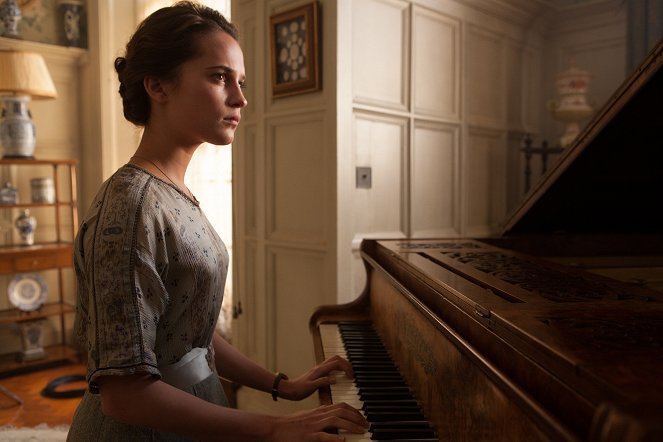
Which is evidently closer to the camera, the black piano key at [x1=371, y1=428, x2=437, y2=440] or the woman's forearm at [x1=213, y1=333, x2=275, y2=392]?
the black piano key at [x1=371, y1=428, x2=437, y2=440]

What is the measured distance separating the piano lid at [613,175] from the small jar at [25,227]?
395 centimetres

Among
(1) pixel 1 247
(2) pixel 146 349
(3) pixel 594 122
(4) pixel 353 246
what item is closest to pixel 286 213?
(4) pixel 353 246

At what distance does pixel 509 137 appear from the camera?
397cm

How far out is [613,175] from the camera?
6.24 feet

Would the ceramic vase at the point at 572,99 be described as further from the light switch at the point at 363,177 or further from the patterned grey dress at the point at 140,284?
the patterned grey dress at the point at 140,284

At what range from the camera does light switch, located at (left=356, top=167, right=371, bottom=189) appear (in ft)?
9.82

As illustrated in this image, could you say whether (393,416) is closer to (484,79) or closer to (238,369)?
(238,369)

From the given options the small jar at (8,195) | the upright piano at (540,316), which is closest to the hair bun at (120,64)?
the upright piano at (540,316)

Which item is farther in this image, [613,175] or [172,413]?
[613,175]

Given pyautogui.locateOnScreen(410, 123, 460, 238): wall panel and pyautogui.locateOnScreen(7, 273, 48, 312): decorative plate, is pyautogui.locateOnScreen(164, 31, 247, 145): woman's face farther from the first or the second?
pyautogui.locateOnScreen(7, 273, 48, 312): decorative plate

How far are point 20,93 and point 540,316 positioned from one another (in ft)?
14.7

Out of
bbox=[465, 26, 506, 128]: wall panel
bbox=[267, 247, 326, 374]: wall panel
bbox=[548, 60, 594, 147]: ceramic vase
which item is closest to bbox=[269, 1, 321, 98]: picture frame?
bbox=[267, 247, 326, 374]: wall panel

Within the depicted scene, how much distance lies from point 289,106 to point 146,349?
7.64 ft

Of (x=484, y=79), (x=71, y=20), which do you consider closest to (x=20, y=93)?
(x=71, y=20)
